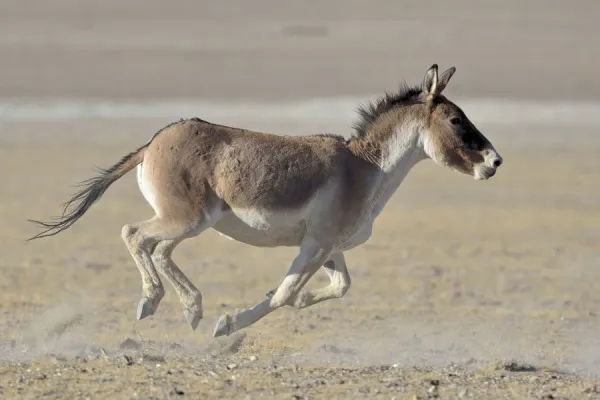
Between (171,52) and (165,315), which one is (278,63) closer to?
(171,52)

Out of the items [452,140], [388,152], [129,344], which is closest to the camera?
[452,140]

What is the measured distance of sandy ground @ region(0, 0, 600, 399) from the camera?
9.81m

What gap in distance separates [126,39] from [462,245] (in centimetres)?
2787

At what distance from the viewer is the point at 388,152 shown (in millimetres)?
11133

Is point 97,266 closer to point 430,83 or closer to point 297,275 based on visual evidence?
point 297,275

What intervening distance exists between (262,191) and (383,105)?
1.39 metres

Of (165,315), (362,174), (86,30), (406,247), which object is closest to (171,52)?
(86,30)

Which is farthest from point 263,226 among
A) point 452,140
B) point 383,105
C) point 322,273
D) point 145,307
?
point 322,273

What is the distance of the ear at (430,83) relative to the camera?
11.1 m

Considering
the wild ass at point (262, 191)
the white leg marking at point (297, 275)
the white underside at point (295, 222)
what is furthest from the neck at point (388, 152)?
the white leg marking at point (297, 275)

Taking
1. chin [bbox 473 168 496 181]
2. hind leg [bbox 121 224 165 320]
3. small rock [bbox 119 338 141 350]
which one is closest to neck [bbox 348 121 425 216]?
chin [bbox 473 168 496 181]

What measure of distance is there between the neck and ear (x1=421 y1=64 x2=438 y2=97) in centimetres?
28

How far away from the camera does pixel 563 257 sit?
1755 cm

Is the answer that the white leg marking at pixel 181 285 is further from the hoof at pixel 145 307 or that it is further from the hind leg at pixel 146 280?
the hoof at pixel 145 307
